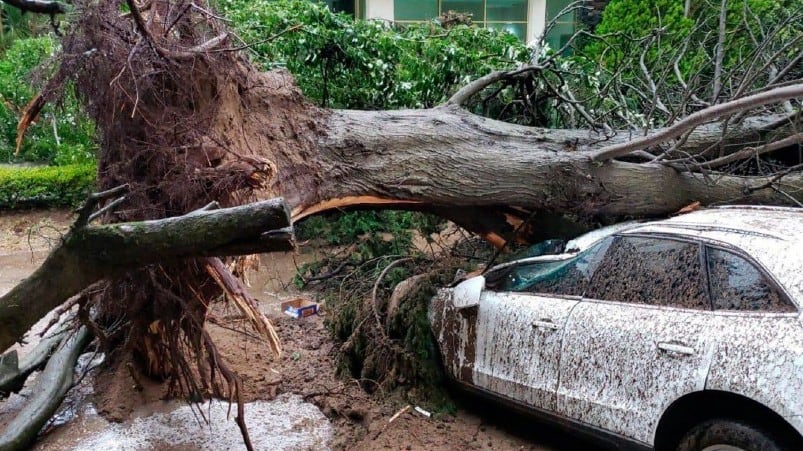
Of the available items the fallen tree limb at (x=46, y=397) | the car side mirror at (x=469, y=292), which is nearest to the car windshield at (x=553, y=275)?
the car side mirror at (x=469, y=292)

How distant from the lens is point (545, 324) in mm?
4211

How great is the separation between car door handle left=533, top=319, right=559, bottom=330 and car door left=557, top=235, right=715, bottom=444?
4.2 inches

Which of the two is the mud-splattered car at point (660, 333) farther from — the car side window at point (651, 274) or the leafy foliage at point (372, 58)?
the leafy foliage at point (372, 58)

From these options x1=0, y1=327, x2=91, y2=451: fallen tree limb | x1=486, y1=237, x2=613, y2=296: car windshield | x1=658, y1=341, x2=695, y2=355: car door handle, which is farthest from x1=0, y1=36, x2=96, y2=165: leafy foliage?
x1=658, y1=341, x2=695, y2=355: car door handle

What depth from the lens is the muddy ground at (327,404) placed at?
15.3ft

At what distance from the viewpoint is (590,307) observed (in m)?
4.02

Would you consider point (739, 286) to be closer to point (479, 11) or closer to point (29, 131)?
point (29, 131)

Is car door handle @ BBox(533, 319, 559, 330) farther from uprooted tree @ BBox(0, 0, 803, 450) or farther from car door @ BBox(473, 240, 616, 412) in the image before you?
uprooted tree @ BBox(0, 0, 803, 450)

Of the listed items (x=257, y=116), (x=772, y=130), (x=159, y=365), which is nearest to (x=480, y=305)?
(x=257, y=116)

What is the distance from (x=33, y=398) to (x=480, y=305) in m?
3.60

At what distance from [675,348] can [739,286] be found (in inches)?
19.1

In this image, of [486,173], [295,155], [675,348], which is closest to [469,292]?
[486,173]

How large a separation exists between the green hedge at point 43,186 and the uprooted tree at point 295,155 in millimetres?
7786

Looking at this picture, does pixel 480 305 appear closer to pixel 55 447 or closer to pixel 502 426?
pixel 502 426
